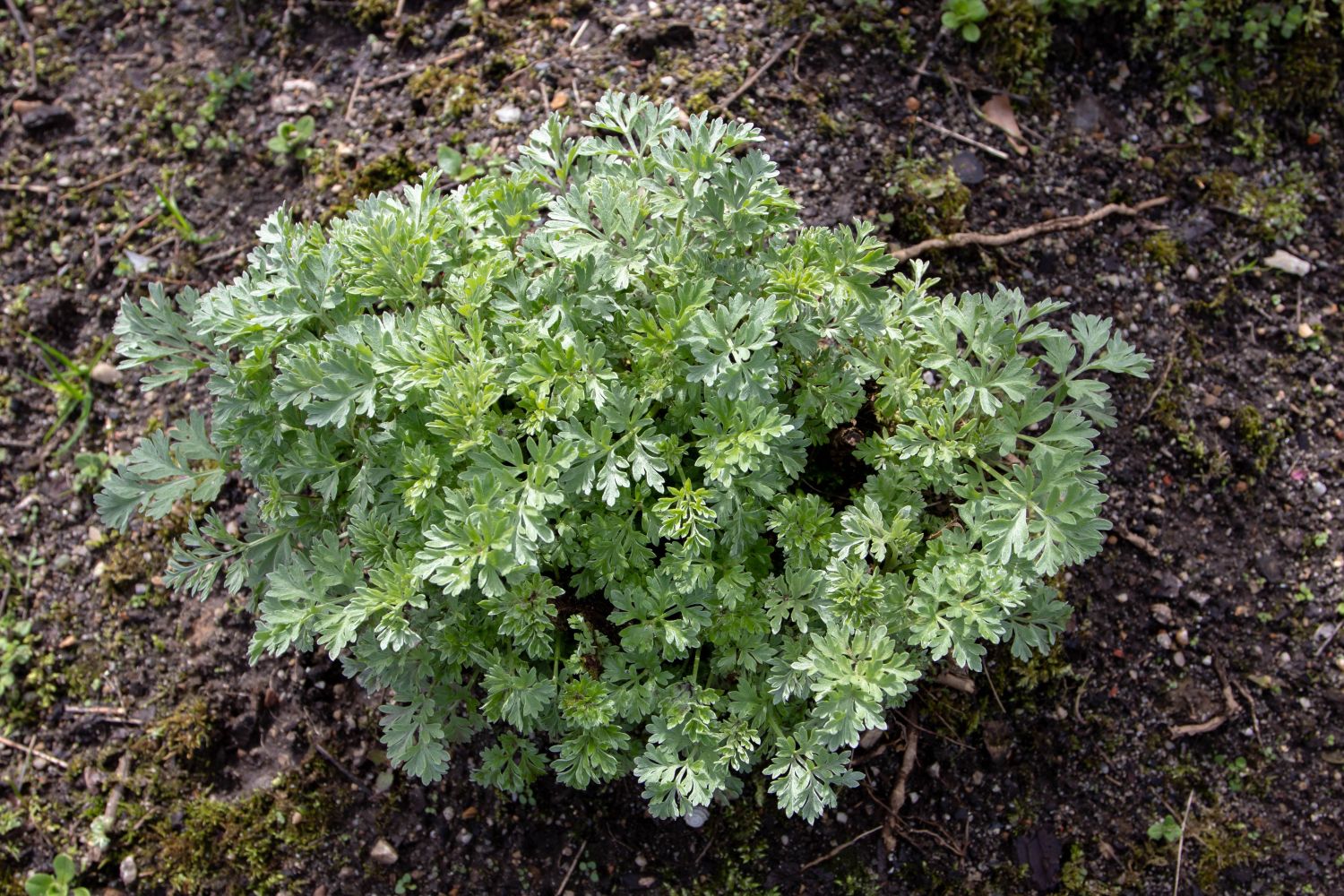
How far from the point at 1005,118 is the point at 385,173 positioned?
2464 millimetres

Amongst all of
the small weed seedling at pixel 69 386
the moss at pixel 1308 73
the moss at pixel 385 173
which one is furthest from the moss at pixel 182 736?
the moss at pixel 1308 73

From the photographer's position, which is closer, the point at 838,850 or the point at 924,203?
the point at 838,850

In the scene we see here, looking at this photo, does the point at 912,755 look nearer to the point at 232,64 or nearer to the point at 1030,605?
the point at 1030,605

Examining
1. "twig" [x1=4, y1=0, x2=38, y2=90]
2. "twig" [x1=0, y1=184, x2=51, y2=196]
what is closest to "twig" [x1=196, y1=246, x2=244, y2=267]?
"twig" [x1=0, y1=184, x2=51, y2=196]

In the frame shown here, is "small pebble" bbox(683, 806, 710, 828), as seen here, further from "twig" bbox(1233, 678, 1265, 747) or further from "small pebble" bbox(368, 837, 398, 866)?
"twig" bbox(1233, 678, 1265, 747)

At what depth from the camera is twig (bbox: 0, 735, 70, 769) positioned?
12.2 ft

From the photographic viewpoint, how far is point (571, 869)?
3.36 m

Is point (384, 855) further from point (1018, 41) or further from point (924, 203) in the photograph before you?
point (1018, 41)

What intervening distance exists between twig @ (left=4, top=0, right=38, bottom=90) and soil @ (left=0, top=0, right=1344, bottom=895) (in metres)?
0.04

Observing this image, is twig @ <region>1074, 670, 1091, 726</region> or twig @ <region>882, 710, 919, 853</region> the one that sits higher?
twig @ <region>1074, 670, 1091, 726</region>

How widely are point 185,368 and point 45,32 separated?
2650 mm

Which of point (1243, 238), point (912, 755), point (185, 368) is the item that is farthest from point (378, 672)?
point (1243, 238)

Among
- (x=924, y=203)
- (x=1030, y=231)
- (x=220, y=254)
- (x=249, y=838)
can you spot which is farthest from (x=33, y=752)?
(x=1030, y=231)

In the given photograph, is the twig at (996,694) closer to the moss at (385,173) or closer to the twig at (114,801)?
the moss at (385,173)
